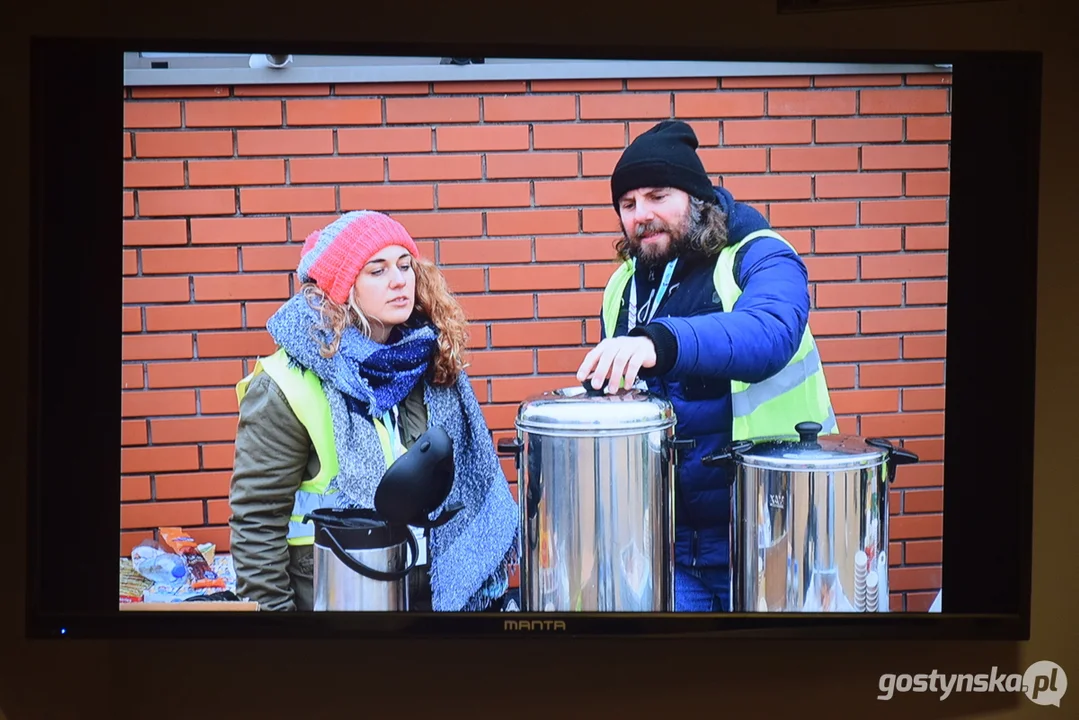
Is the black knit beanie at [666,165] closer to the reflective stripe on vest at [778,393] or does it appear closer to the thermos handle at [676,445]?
the reflective stripe on vest at [778,393]

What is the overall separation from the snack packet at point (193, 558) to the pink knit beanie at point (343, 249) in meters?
0.55

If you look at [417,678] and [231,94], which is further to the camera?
[417,678]

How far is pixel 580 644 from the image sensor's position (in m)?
1.89

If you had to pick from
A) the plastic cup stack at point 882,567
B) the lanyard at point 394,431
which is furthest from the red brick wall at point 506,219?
the lanyard at point 394,431

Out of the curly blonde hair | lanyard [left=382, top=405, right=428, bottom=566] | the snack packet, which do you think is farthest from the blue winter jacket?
the snack packet

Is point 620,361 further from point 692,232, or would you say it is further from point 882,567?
point 882,567

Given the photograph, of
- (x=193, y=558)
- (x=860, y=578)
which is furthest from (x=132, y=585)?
(x=860, y=578)

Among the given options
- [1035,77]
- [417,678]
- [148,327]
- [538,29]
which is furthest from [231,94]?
[1035,77]

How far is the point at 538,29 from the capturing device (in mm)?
1916

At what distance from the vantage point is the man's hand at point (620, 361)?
69.7 inches

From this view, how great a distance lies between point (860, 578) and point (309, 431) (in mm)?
1115

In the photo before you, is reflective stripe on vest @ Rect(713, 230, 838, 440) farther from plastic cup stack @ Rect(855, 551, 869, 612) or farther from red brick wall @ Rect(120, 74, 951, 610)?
plastic cup stack @ Rect(855, 551, 869, 612)

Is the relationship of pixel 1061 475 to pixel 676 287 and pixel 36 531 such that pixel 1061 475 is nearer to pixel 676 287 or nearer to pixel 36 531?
pixel 676 287

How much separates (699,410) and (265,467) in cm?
85
